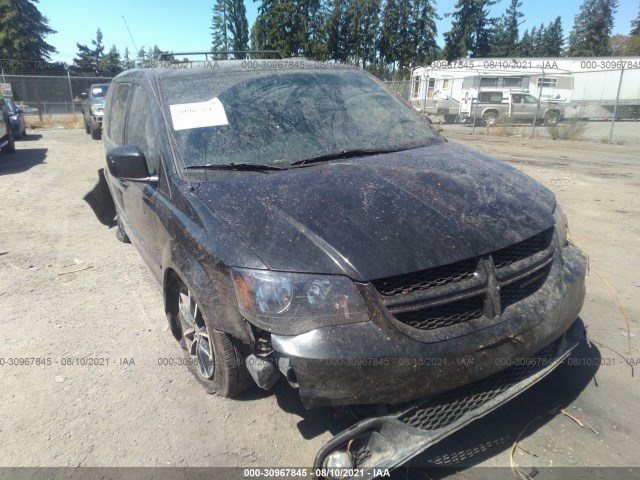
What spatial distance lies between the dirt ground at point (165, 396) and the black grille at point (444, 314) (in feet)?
2.46

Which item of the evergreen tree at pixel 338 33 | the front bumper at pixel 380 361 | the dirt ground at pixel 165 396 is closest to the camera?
the front bumper at pixel 380 361

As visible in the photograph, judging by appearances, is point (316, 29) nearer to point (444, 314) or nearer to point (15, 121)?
point (15, 121)

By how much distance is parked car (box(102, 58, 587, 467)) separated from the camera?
202cm

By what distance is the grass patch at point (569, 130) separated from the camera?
17.8 meters

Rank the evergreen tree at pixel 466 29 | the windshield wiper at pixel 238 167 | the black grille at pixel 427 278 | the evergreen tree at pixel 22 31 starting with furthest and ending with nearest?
the evergreen tree at pixel 466 29 → the evergreen tree at pixel 22 31 → the windshield wiper at pixel 238 167 → the black grille at pixel 427 278

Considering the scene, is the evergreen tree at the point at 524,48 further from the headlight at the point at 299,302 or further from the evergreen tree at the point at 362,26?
the headlight at the point at 299,302

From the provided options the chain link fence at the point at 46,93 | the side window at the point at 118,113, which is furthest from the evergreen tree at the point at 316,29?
the side window at the point at 118,113

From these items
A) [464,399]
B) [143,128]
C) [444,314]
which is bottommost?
[464,399]

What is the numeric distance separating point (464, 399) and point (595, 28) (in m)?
84.9

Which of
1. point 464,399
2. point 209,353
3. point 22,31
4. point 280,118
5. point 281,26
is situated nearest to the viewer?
point 464,399

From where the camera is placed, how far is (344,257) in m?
2.10

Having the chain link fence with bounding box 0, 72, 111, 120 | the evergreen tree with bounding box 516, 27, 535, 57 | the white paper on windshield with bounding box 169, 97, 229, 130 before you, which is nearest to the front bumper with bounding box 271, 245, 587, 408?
the white paper on windshield with bounding box 169, 97, 229, 130

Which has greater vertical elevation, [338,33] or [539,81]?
[338,33]

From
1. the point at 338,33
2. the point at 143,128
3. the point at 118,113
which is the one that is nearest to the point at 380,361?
the point at 143,128
